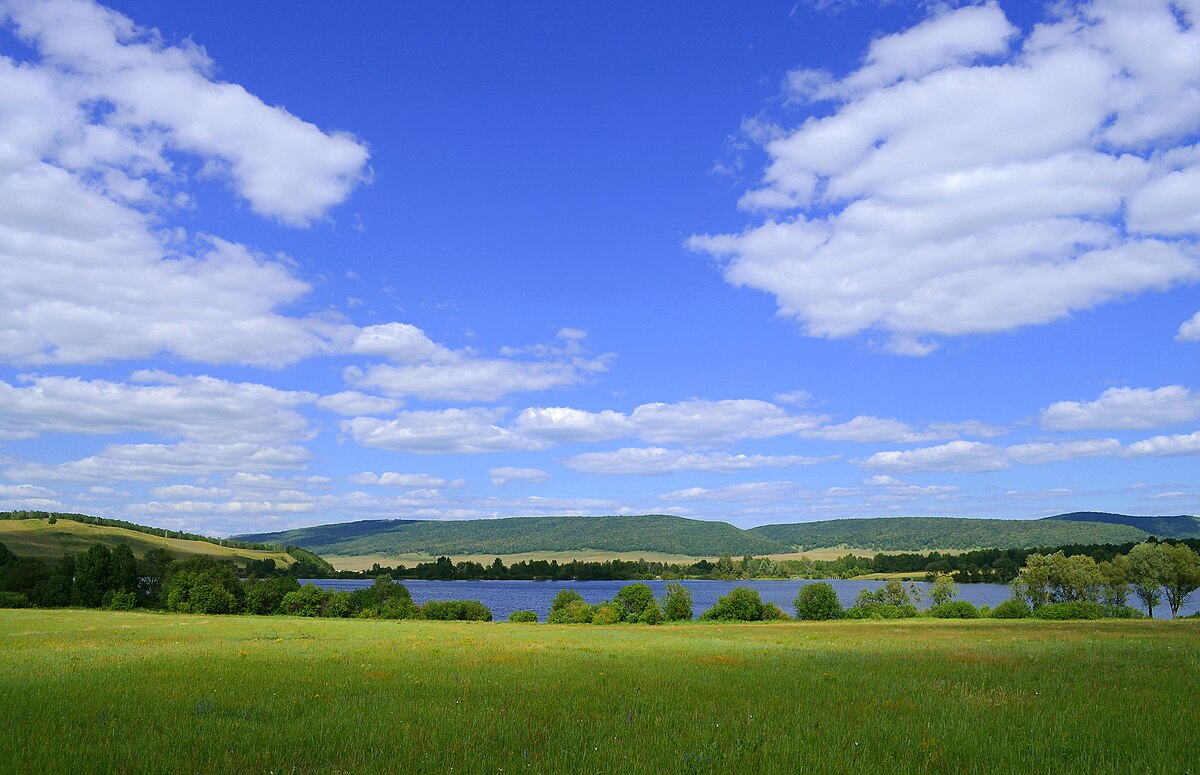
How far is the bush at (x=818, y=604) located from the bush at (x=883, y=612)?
5543 mm

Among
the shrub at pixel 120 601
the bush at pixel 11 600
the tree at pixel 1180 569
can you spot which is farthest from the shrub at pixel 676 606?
the bush at pixel 11 600

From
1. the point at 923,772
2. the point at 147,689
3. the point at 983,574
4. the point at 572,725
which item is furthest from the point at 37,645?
the point at 983,574

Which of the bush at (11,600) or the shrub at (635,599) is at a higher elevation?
the bush at (11,600)

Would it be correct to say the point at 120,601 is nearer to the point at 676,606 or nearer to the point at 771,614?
the point at 676,606

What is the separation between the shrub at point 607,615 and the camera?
9019cm

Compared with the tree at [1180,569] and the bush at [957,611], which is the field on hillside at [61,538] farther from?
the tree at [1180,569]

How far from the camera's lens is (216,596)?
96.8 meters

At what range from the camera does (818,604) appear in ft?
334

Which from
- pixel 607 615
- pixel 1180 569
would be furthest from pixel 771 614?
pixel 1180 569

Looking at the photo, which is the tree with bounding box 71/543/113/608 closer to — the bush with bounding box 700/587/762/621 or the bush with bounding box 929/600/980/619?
the bush with bounding box 700/587/762/621

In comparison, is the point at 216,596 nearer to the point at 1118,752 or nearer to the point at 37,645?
the point at 37,645

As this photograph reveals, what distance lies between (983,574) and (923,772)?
214173 millimetres

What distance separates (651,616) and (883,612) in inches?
1140

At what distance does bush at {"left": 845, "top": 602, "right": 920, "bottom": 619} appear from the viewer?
290ft
